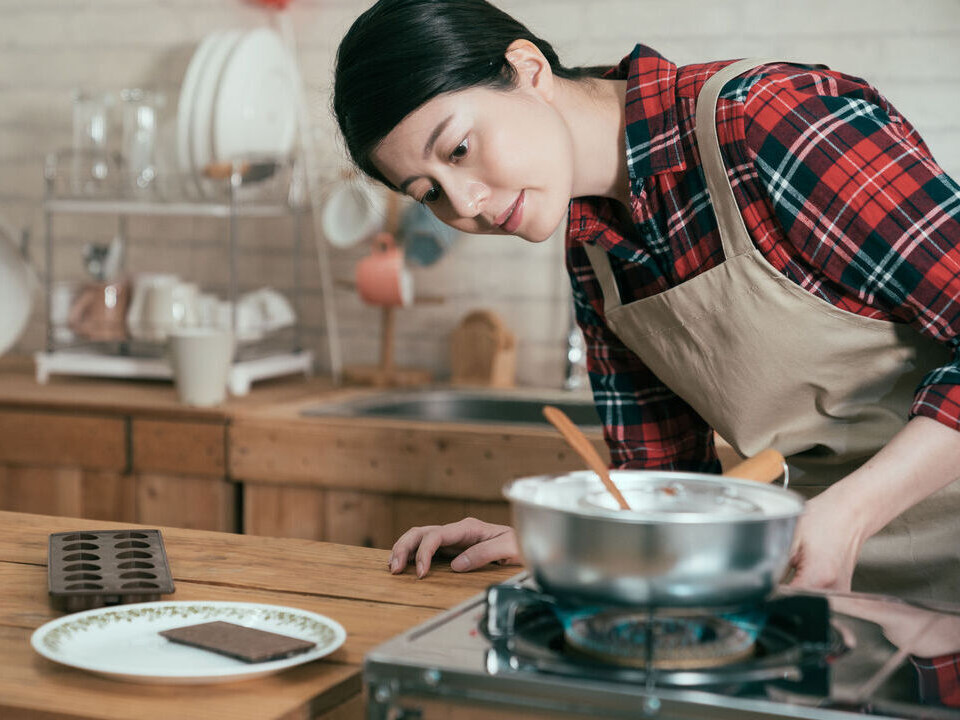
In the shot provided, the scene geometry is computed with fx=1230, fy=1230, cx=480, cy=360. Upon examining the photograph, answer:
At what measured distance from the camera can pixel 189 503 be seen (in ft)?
8.38

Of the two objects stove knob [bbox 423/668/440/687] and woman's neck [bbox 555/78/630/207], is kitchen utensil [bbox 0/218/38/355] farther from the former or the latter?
stove knob [bbox 423/668/440/687]

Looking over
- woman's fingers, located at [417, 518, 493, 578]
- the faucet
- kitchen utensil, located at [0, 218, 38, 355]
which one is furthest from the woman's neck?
kitchen utensil, located at [0, 218, 38, 355]

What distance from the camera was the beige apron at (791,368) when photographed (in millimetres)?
1337

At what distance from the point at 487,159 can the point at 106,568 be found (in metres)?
0.56

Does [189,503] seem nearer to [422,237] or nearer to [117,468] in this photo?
[117,468]

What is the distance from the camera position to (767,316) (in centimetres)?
138

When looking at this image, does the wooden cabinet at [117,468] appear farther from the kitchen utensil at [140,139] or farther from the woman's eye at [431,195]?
the woman's eye at [431,195]

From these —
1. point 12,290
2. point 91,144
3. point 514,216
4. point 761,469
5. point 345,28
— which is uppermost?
point 345,28

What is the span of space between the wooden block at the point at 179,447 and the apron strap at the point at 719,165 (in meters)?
1.44

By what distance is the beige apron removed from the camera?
134 centimetres

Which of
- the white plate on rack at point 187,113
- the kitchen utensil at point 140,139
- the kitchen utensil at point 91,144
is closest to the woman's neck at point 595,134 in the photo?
the white plate on rack at point 187,113

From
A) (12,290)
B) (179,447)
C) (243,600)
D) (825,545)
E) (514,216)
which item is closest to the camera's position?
(825,545)

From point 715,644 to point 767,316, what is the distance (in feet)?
2.04

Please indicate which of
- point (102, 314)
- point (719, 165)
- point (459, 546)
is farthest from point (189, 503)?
point (719, 165)
